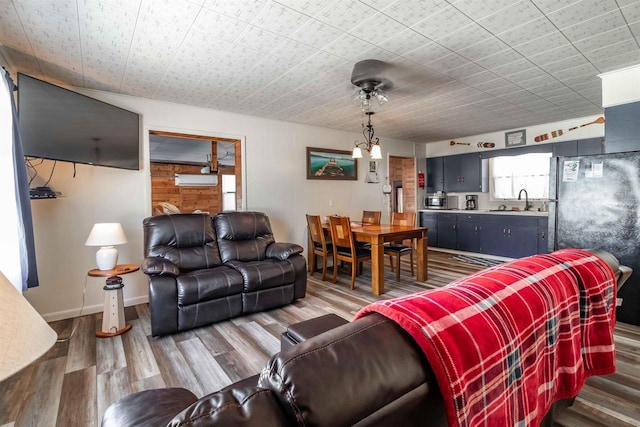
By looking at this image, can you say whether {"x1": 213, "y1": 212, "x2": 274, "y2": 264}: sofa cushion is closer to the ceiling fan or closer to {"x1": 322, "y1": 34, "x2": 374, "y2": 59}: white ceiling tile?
the ceiling fan

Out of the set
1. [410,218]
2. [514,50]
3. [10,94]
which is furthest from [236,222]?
[514,50]

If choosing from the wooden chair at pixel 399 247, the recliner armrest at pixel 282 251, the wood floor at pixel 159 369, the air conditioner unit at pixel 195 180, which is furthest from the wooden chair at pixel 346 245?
the air conditioner unit at pixel 195 180

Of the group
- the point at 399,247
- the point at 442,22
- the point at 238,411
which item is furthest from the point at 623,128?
the point at 238,411

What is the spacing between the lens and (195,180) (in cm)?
735

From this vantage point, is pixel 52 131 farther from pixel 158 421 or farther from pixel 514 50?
pixel 514 50

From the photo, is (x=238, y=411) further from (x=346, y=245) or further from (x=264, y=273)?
(x=346, y=245)

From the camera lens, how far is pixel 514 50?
8.09 ft

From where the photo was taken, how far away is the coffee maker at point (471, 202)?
6.09 metres

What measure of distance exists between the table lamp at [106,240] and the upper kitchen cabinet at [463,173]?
5.83m

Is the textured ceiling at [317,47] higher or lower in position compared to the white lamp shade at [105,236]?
higher

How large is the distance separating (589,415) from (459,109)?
3510 mm

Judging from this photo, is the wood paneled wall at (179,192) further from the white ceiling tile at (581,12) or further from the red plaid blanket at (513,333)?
the red plaid blanket at (513,333)

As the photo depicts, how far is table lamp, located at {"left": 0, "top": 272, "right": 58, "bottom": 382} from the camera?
0.54 m

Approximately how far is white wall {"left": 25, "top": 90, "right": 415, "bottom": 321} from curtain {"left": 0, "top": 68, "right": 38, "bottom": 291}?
898 mm
